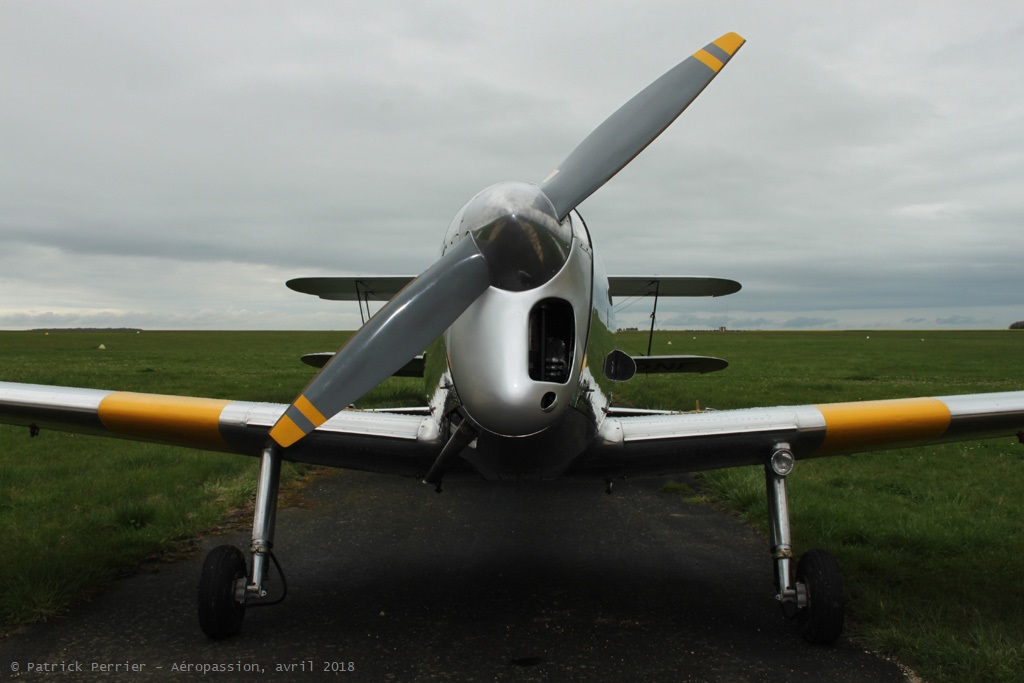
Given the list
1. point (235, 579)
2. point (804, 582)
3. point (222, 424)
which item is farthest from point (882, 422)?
point (222, 424)

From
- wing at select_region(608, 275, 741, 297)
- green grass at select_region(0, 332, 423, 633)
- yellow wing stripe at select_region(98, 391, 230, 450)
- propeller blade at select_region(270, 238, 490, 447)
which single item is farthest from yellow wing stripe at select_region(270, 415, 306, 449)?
wing at select_region(608, 275, 741, 297)

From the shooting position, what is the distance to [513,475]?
430 centimetres

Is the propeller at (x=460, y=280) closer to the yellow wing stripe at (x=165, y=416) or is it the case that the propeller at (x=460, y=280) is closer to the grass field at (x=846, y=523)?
the yellow wing stripe at (x=165, y=416)

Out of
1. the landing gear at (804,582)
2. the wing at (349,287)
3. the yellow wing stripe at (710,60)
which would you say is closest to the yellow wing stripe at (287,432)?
the landing gear at (804,582)

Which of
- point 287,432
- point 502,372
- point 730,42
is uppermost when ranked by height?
point 730,42

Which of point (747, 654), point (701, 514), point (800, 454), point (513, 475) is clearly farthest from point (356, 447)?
point (701, 514)

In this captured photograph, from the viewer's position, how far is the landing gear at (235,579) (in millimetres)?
4105

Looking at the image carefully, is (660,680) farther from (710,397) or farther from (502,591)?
(710,397)

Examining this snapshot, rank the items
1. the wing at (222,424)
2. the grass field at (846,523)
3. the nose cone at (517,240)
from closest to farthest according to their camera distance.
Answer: the nose cone at (517,240)
the grass field at (846,523)
the wing at (222,424)

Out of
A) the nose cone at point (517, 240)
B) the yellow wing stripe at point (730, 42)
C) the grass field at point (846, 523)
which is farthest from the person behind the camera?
the yellow wing stripe at point (730, 42)

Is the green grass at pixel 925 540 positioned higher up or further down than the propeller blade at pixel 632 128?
further down

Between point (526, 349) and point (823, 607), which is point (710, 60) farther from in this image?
point (823, 607)

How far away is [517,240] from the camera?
3.58m

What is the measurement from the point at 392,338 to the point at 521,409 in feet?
2.43
